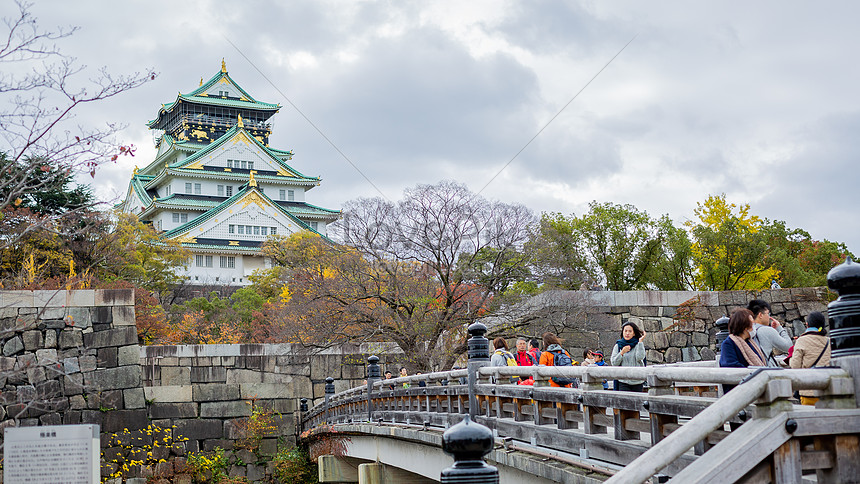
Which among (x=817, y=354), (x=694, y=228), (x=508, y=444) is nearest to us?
(x=817, y=354)

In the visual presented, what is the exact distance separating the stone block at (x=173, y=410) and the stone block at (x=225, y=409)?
257 millimetres

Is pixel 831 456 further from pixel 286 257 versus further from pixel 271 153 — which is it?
pixel 271 153

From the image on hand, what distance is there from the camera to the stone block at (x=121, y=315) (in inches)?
811

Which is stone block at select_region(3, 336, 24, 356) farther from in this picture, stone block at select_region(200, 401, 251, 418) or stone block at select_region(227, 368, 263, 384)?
stone block at select_region(227, 368, 263, 384)

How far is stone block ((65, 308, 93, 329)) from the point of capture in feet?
66.5

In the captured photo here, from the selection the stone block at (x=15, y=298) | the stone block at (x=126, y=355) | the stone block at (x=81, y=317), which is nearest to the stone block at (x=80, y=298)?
the stone block at (x=81, y=317)

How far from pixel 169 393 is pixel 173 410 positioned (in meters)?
0.45

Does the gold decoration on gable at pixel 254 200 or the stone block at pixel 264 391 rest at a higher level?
the gold decoration on gable at pixel 254 200

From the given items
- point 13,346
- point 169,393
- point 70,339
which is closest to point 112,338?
point 70,339

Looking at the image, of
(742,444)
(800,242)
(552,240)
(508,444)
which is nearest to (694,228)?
(800,242)

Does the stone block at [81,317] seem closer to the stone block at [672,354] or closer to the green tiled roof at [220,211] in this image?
the stone block at [672,354]

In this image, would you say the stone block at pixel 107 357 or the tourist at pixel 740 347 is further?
the stone block at pixel 107 357

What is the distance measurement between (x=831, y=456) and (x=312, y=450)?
18491 mm

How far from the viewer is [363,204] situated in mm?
20219
